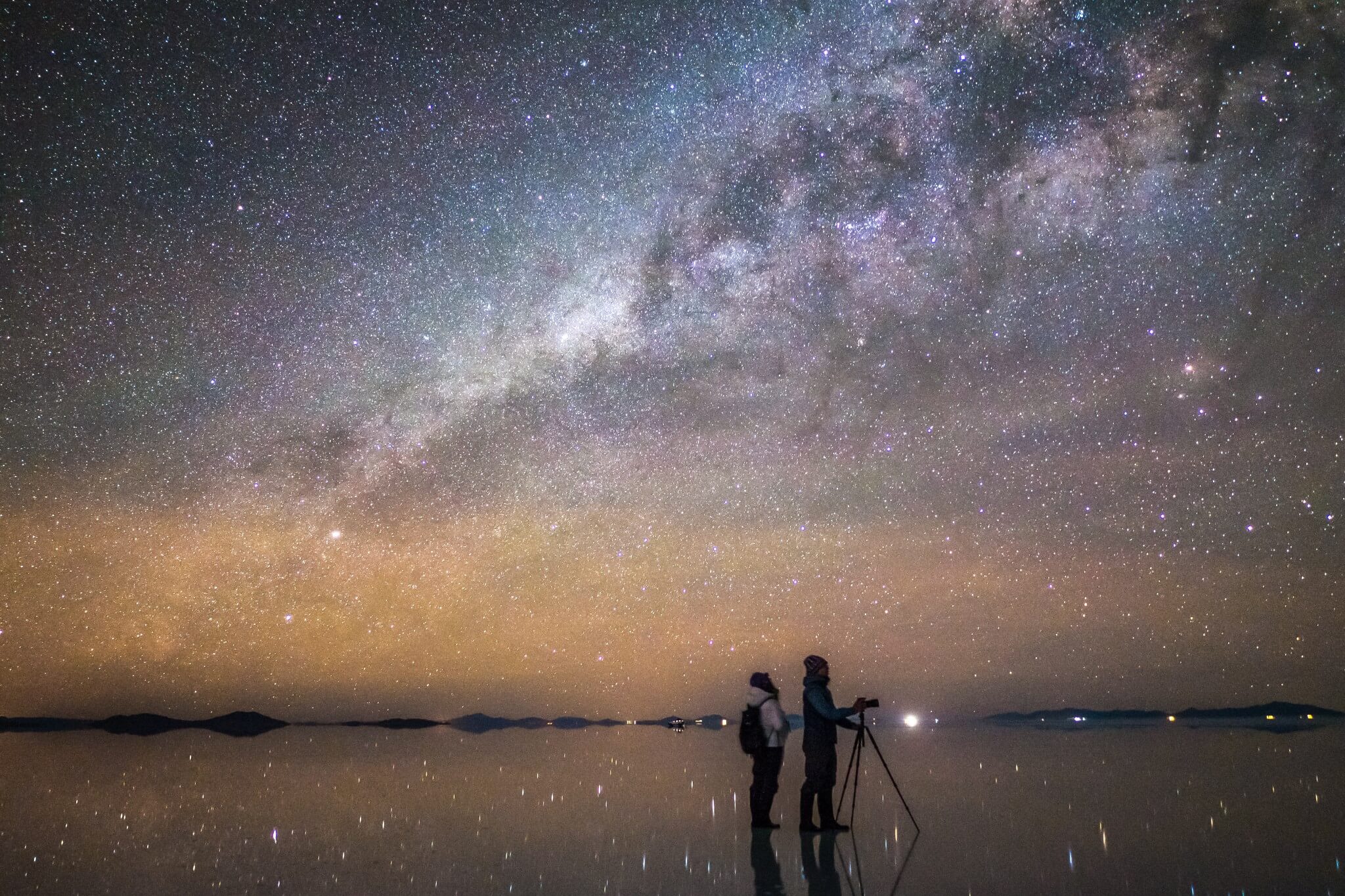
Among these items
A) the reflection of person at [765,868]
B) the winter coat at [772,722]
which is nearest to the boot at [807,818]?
the reflection of person at [765,868]

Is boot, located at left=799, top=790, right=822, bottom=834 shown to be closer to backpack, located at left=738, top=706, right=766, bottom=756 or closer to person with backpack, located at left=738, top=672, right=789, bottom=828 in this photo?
person with backpack, located at left=738, top=672, right=789, bottom=828

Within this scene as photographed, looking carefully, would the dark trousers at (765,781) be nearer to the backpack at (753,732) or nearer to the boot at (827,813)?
the backpack at (753,732)

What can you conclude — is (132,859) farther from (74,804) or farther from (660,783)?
(660,783)

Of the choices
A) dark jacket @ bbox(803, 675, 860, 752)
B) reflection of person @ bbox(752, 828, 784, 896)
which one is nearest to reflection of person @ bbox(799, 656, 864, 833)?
dark jacket @ bbox(803, 675, 860, 752)

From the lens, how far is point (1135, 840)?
295 inches

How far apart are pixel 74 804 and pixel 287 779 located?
4.59m

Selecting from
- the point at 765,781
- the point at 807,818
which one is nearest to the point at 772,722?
the point at 765,781

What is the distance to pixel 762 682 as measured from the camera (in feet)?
29.5

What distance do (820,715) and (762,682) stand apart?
0.85 m

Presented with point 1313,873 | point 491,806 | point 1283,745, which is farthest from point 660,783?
point 1283,745

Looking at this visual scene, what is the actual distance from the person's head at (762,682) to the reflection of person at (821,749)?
1.67 feet

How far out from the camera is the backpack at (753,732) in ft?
28.4

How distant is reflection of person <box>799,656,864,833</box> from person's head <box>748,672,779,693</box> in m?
0.51

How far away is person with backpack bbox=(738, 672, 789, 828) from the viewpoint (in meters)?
8.61
